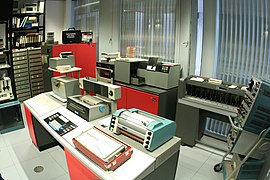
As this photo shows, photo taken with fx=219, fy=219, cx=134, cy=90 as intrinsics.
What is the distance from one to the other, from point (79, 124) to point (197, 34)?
2.53 meters

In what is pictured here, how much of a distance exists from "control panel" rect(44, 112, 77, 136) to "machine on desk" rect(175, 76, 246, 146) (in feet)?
5.90

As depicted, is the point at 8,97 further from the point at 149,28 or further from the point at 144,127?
the point at 144,127

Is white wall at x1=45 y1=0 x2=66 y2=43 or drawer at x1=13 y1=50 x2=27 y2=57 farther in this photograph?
white wall at x1=45 y1=0 x2=66 y2=43

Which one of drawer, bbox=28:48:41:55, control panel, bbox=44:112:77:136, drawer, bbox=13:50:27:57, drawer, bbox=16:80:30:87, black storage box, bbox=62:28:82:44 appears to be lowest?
control panel, bbox=44:112:77:136

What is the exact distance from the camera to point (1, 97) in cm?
375

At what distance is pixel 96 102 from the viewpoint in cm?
233

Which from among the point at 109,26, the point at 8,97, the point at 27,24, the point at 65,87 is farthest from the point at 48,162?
the point at 27,24

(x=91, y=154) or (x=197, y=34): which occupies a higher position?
(x=197, y=34)

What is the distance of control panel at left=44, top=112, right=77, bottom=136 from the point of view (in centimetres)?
204

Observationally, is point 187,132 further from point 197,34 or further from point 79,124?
point 79,124

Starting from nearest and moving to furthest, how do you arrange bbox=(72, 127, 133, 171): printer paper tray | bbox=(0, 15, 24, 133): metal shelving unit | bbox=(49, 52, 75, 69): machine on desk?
1. bbox=(72, 127, 133, 171): printer paper tray
2. bbox=(49, 52, 75, 69): machine on desk
3. bbox=(0, 15, 24, 133): metal shelving unit

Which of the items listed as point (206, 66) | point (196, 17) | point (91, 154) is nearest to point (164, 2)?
point (196, 17)

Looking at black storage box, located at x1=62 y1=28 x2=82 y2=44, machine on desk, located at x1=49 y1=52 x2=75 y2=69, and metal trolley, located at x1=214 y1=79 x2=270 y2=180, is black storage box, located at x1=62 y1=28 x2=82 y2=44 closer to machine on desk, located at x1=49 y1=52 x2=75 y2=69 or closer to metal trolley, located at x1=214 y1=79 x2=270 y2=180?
machine on desk, located at x1=49 y1=52 x2=75 y2=69

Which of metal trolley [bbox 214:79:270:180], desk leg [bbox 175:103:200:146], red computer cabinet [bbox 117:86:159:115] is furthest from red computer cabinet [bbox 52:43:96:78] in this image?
metal trolley [bbox 214:79:270:180]
